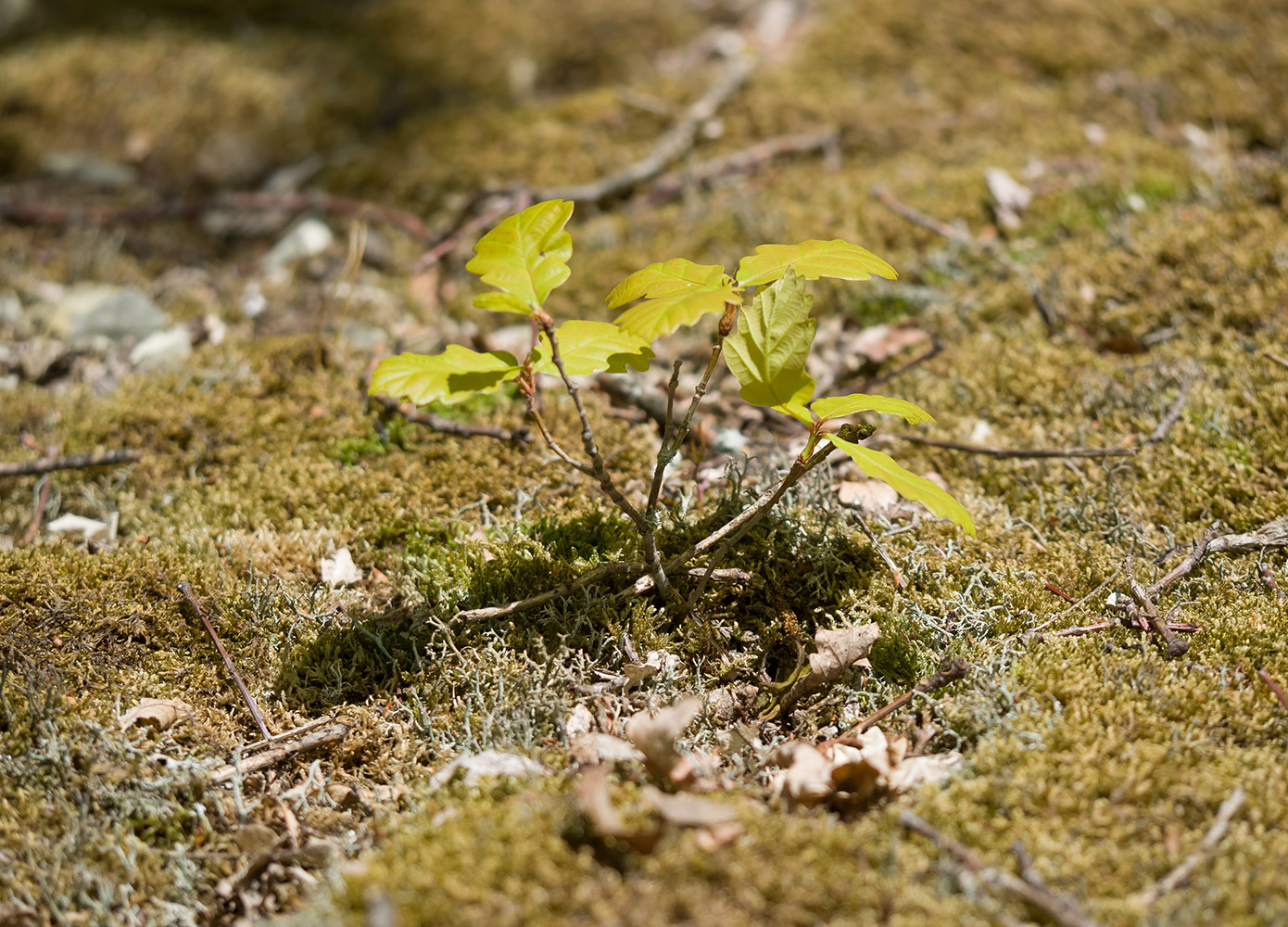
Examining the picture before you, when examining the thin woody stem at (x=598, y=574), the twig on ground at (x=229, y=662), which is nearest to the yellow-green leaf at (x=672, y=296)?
the thin woody stem at (x=598, y=574)

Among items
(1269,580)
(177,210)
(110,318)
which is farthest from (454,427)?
(177,210)

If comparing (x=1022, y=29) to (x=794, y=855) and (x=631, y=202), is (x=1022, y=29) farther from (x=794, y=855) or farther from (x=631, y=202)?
(x=794, y=855)

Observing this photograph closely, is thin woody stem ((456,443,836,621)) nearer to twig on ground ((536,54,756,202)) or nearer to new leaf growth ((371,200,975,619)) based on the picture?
new leaf growth ((371,200,975,619))

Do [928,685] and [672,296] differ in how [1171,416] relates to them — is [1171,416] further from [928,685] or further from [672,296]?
[672,296]

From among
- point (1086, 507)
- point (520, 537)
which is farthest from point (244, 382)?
point (1086, 507)

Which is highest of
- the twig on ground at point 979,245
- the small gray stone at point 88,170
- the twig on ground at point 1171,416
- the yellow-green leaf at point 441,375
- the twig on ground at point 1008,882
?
the yellow-green leaf at point 441,375

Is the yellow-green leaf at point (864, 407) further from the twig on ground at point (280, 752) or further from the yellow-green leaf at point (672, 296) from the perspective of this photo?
the twig on ground at point (280, 752)

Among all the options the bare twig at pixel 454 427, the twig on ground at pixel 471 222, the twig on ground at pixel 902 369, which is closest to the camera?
the bare twig at pixel 454 427
